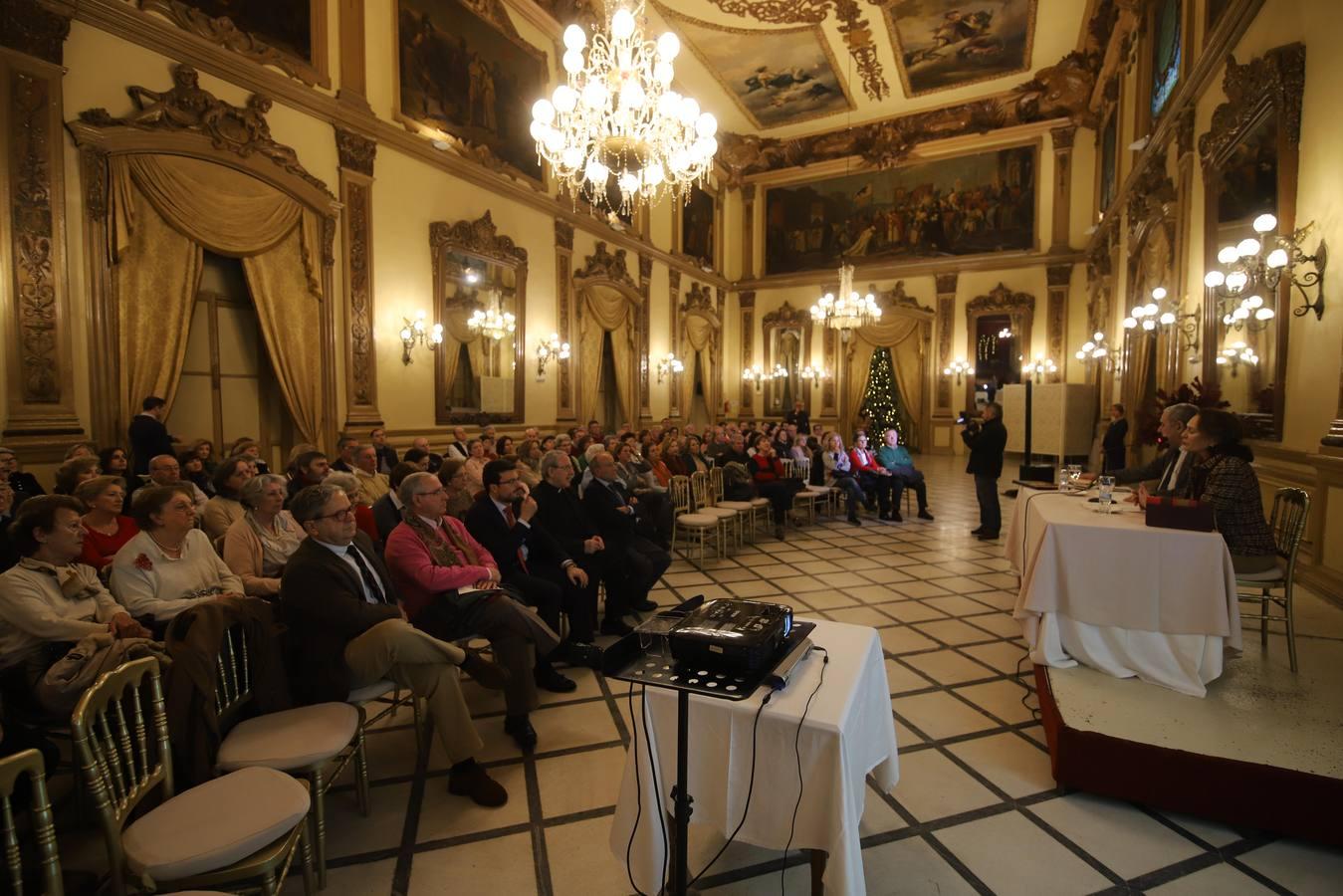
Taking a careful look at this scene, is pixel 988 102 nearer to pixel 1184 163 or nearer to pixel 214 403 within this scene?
pixel 1184 163

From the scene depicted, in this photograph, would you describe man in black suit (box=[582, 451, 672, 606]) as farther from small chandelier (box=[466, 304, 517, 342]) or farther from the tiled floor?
small chandelier (box=[466, 304, 517, 342])

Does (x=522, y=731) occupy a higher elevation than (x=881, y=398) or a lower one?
lower

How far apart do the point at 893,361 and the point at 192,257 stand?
15.5 m

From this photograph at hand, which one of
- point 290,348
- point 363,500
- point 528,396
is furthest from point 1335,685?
point 528,396

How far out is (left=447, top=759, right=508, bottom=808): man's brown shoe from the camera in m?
2.55

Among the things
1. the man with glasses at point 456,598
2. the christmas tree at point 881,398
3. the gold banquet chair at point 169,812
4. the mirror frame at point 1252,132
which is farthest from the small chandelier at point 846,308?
the gold banquet chair at point 169,812

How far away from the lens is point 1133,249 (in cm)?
949

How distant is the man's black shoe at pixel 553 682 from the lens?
3562 mm

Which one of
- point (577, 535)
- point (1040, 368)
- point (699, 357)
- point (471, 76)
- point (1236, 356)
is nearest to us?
point (577, 535)

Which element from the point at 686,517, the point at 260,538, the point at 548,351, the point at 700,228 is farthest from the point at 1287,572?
the point at 700,228

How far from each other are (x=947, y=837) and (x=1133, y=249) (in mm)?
10233

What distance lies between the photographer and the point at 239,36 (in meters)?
6.23

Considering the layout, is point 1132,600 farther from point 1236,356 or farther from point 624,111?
point 624,111

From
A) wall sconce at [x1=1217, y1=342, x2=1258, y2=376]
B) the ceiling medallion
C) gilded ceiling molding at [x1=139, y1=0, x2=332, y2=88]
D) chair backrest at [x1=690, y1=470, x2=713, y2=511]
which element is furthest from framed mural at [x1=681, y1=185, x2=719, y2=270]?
wall sconce at [x1=1217, y1=342, x2=1258, y2=376]
